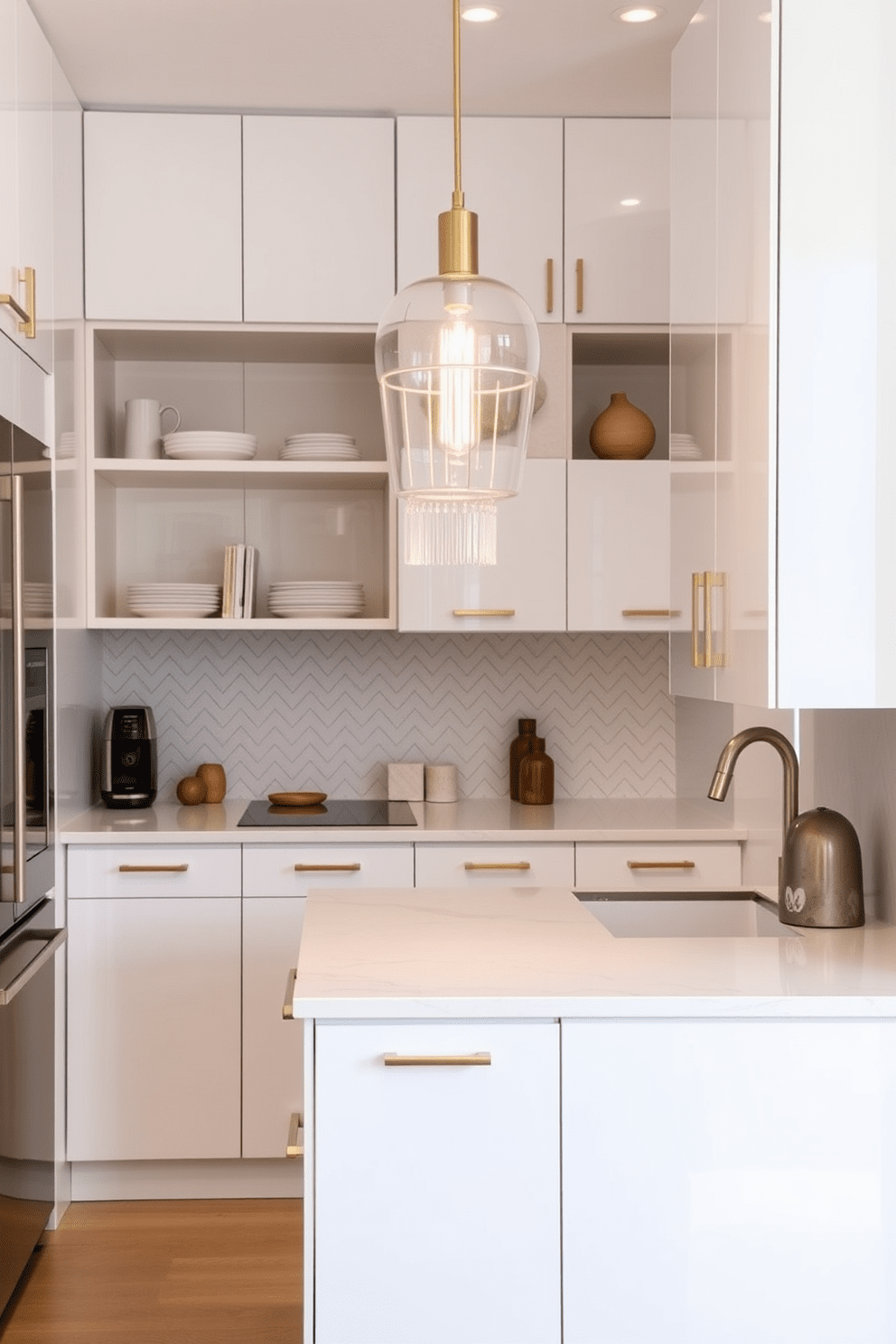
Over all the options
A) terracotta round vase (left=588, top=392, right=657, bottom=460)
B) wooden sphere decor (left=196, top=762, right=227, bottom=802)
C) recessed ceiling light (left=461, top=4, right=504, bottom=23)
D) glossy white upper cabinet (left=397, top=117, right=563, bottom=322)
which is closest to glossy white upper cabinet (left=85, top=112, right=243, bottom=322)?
glossy white upper cabinet (left=397, top=117, right=563, bottom=322)

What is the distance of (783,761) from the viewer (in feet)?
7.58

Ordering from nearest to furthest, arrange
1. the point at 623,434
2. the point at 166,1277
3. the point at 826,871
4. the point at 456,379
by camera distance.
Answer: the point at 456,379 < the point at 826,871 < the point at 166,1277 < the point at 623,434

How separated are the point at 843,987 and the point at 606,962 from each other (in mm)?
331

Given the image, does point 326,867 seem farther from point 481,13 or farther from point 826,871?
point 481,13

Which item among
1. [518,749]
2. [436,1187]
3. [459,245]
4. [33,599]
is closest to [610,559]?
[518,749]

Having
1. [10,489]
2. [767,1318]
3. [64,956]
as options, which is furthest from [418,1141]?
[64,956]

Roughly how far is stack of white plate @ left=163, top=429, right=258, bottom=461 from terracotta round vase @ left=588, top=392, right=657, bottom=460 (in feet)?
3.19

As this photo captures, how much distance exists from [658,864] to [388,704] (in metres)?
1.06

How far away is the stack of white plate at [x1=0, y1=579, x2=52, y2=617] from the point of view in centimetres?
268

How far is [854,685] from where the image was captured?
1.97 meters

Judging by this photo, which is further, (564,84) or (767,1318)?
(564,84)

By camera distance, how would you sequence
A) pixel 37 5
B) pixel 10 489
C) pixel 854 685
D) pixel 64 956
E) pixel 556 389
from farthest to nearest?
pixel 556 389 → pixel 64 956 → pixel 37 5 → pixel 10 489 → pixel 854 685

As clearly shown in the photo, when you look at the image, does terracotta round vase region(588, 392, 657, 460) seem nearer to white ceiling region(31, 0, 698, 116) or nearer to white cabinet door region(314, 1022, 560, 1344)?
white ceiling region(31, 0, 698, 116)

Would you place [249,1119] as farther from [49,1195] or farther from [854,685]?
[854,685]
